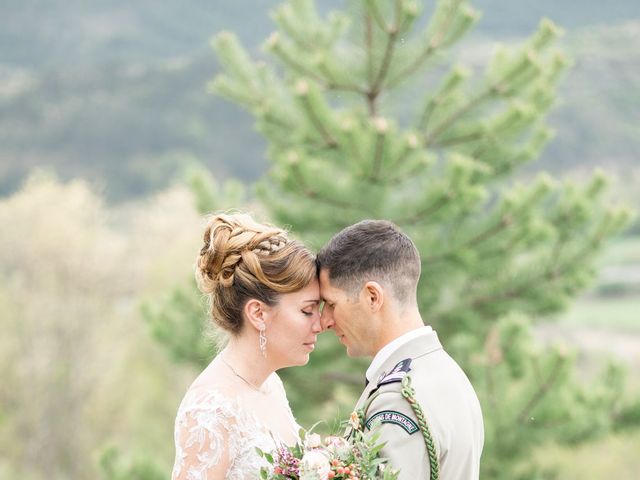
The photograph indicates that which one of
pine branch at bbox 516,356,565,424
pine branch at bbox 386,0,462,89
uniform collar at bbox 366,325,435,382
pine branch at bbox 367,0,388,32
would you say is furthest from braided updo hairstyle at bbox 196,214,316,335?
pine branch at bbox 386,0,462,89

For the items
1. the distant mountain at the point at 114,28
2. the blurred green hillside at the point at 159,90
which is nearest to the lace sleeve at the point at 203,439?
the blurred green hillside at the point at 159,90

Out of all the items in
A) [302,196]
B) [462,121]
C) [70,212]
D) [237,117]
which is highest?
[237,117]

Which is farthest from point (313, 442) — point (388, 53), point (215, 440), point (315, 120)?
point (388, 53)

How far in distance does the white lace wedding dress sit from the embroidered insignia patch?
0.63m

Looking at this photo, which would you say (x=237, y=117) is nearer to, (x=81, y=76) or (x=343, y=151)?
(x=81, y=76)

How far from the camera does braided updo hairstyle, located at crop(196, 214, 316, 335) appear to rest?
10.1ft

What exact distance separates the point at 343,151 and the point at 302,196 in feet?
2.32

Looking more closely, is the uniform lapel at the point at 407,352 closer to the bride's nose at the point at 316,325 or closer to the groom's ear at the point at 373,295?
the groom's ear at the point at 373,295

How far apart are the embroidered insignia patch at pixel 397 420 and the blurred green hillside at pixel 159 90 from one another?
1290 inches

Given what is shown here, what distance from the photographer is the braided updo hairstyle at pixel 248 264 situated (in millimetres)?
3066

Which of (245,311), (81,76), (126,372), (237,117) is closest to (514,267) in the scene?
(245,311)

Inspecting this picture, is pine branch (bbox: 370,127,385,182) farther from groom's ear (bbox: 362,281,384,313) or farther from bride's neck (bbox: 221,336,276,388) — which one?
groom's ear (bbox: 362,281,384,313)

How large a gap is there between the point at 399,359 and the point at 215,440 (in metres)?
0.71

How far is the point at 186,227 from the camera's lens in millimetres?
24219
